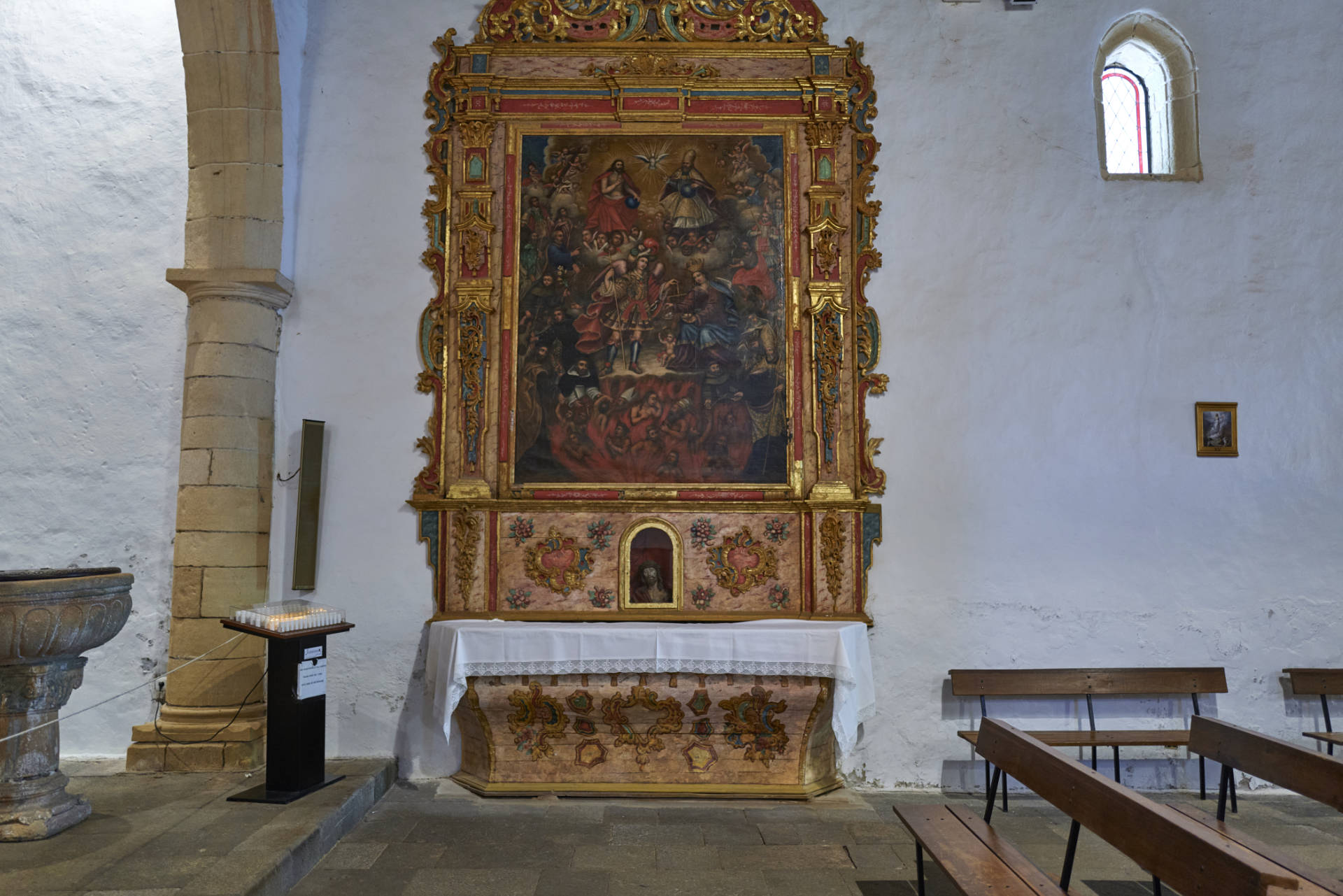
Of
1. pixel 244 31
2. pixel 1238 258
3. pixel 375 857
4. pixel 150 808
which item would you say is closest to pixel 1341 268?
pixel 1238 258

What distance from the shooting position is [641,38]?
6645 mm

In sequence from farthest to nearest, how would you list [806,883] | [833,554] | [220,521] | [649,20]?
[649,20] → [833,554] → [220,521] → [806,883]

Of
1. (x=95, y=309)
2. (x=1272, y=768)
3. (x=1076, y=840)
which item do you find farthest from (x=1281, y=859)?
(x=95, y=309)

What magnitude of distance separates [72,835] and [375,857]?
4.25 ft

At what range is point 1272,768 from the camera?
3426 mm

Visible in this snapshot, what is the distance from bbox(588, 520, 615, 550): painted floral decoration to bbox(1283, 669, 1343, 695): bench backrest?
4347 millimetres

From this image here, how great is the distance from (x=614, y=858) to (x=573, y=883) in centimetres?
38

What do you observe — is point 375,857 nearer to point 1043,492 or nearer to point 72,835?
point 72,835

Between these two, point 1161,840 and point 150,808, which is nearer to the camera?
point 1161,840

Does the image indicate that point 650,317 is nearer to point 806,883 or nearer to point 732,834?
point 732,834

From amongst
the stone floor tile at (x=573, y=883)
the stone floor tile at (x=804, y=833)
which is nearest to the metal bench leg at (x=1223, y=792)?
the stone floor tile at (x=804, y=833)

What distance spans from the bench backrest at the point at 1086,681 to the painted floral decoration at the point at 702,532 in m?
1.70

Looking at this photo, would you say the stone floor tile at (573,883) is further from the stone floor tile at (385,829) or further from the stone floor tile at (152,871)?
the stone floor tile at (152,871)

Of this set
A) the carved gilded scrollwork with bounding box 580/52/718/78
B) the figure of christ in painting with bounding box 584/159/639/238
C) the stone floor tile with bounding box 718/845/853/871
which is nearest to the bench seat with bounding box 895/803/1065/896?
the stone floor tile with bounding box 718/845/853/871
